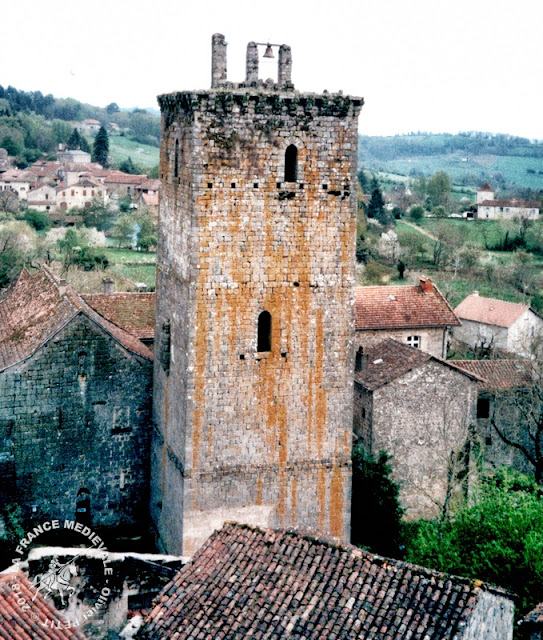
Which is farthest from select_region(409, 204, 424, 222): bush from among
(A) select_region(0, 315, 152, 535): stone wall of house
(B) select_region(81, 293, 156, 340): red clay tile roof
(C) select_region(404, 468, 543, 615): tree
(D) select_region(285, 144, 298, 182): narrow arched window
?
(D) select_region(285, 144, 298, 182): narrow arched window

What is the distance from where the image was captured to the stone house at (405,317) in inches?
1340

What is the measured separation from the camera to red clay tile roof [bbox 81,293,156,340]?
28250 millimetres

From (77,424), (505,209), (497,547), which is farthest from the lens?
(505,209)

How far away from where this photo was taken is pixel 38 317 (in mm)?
23891

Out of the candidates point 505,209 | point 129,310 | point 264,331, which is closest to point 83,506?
point 264,331

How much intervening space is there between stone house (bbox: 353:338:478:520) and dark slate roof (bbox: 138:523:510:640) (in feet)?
39.0

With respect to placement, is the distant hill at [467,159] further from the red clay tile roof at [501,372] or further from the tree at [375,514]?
the tree at [375,514]

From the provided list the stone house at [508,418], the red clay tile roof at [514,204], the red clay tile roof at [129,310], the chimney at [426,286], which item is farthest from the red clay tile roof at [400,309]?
the red clay tile roof at [514,204]

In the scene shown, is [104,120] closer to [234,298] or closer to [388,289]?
[388,289]

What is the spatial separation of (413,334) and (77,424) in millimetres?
16664

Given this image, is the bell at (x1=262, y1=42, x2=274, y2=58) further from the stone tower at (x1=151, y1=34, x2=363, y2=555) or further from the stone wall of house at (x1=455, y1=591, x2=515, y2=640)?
the stone wall of house at (x1=455, y1=591, x2=515, y2=640)

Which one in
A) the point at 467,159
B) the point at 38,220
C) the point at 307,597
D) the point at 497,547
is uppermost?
the point at 467,159

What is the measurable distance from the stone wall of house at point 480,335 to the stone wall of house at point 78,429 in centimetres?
2784

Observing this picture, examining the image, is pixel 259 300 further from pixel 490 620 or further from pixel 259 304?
pixel 490 620
